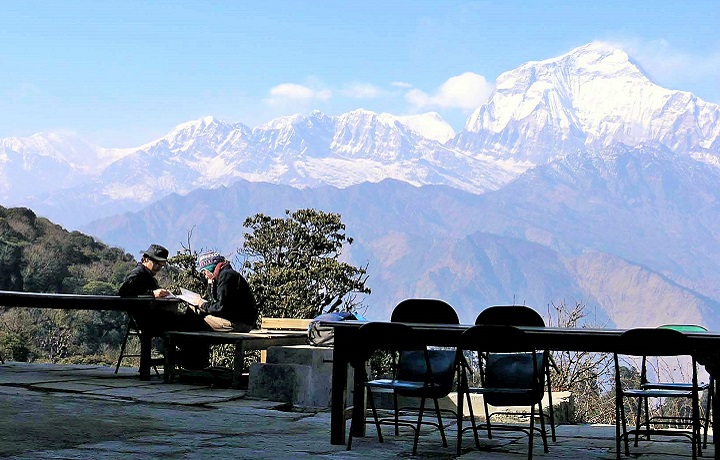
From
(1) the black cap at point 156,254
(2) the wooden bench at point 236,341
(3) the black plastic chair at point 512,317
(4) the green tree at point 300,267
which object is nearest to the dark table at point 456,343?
(3) the black plastic chair at point 512,317

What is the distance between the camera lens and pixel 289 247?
26.2 metres

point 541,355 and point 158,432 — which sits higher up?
point 541,355

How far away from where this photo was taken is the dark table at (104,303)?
10.2 m

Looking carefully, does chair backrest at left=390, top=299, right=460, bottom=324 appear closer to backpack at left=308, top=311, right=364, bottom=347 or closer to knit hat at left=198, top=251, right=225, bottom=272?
backpack at left=308, top=311, right=364, bottom=347

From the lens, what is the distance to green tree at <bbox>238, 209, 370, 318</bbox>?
2416 centimetres

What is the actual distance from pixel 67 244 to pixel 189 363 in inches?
1026

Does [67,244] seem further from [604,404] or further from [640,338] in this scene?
[640,338]

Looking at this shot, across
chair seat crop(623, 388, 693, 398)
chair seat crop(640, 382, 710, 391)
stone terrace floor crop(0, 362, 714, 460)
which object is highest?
chair seat crop(640, 382, 710, 391)

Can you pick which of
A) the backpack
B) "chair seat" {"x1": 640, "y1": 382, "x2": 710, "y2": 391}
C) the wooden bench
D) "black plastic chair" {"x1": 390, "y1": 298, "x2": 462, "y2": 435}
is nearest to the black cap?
the wooden bench

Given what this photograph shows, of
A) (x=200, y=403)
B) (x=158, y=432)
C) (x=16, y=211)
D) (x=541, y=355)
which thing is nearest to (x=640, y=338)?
(x=541, y=355)

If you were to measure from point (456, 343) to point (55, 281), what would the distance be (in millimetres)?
27308

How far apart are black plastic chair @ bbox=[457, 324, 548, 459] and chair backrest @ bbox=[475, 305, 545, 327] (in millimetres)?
239

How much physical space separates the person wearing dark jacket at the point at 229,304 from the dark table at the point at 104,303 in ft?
1.22

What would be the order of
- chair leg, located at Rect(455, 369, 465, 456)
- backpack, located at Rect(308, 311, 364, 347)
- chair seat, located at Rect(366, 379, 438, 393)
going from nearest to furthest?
1. chair leg, located at Rect(455, 369, 465, 456)
2. chair seat, located at Rect(366, 379, 438, 393)
3. backpack, located at Rect(308, 311, 364, 347)
